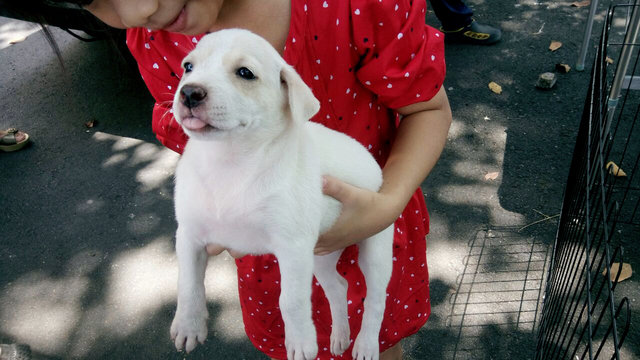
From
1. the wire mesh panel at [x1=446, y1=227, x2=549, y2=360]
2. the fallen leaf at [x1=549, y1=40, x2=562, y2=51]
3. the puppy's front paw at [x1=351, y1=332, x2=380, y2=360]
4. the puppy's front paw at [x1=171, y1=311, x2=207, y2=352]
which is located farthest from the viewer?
the fallen leaf at [x1=549, y1=40, x2=562, y2=51]

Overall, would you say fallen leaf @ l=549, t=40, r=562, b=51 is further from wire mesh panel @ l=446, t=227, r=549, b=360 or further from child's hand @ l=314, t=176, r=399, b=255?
child's hand @ l=314, t=176, r=399, b=255

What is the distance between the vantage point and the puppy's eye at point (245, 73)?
1273 millimetres

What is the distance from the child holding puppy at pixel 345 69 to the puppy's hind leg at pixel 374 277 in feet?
0.38

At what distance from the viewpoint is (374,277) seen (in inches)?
67.8

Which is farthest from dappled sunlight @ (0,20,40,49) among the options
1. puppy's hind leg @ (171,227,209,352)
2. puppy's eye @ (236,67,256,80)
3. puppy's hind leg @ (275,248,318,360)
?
puppy's hind leg @ (275,248,318,360)

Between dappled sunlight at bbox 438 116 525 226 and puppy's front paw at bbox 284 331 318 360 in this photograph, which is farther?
dappled sunlight at bbox 438 116 525 226

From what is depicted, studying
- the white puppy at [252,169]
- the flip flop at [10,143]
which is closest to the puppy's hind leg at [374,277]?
the white puppy at [252,169]

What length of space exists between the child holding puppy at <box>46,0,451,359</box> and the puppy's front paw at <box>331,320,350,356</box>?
0.26m

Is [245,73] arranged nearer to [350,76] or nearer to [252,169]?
[252,169]

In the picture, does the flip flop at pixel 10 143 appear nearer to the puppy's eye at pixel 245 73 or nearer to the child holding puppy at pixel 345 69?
the child holding puppy at pixel 345 69

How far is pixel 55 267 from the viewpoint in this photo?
3520 mm

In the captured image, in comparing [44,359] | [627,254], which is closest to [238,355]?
[44,359]

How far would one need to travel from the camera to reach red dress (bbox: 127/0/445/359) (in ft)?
4.69

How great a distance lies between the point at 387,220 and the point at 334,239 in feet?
0.58
